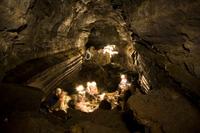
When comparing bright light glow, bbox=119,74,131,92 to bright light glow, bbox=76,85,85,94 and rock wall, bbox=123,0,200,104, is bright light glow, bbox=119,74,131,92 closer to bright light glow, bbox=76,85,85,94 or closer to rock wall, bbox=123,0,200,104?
bright light glow, bbox=76,85,85,94

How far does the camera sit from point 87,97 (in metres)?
12.1

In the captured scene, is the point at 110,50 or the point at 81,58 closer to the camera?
the point at 81,58

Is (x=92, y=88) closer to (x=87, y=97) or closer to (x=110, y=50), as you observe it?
(x=87, y=97)

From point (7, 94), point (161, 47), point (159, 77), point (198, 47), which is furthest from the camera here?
point (159, 77)

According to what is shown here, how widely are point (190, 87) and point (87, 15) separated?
6726 millimetres

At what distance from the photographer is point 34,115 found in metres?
6.04

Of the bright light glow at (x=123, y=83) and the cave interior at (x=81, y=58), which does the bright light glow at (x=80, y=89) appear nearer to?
the cave interior at (x=81, y=58)

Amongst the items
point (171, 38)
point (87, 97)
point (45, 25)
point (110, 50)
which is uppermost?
point (45, 25)

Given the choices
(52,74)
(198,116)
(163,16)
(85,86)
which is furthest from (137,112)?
(85,86)

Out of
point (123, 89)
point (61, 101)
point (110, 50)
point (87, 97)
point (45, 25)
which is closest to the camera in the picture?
point (45, 25)

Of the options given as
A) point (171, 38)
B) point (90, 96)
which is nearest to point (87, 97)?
point (90, 96)

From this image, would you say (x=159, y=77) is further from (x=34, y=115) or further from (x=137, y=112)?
(x=34, y=115)

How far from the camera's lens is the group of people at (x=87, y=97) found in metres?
9.98


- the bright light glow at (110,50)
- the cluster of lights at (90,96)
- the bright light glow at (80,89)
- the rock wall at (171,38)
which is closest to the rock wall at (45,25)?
the bright light glow at (110,50)
